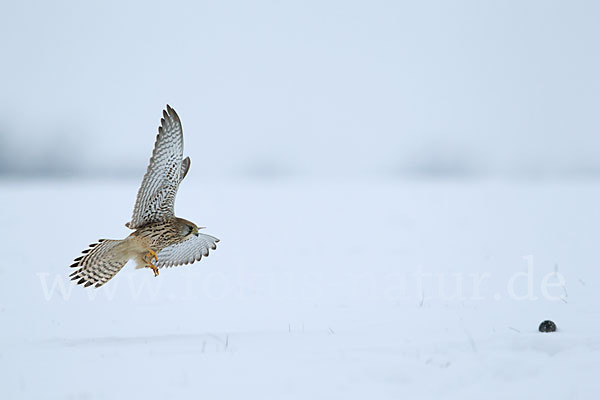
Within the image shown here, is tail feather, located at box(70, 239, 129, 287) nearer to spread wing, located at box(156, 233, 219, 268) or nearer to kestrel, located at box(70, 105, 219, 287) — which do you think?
kestrel, located at box(70, 105, 219, 287)

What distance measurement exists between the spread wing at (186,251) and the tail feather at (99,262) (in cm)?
58

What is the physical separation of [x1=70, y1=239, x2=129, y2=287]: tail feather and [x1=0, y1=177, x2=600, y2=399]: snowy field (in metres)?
0.49

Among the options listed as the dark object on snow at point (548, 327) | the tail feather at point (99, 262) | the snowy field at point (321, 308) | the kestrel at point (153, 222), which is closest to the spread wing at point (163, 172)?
the kestrel at point (153, 222)

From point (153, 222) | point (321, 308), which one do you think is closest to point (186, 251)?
point (153, 222)

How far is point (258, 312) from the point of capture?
5.78m

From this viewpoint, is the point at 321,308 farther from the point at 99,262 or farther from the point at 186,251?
the point at 99,262

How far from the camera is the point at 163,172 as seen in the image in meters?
4.23

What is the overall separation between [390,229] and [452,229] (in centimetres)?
122

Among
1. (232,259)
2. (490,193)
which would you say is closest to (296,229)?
(232,259)

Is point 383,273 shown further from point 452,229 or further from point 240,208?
point 240,208

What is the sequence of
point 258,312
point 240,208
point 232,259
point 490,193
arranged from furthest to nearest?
point 490,193
point 240,208
point 232,259
point 258,312

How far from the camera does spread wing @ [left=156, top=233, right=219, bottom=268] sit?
512 cm

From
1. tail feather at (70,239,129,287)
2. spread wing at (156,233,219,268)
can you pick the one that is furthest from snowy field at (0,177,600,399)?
spread wing at (156,233,219,268)

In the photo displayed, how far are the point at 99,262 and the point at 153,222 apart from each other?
0.55 metres
